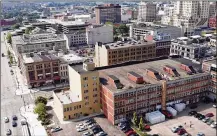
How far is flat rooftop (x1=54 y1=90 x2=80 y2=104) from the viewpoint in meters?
45.1

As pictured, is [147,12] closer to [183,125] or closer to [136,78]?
[136,78]

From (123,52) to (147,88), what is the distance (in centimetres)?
2645

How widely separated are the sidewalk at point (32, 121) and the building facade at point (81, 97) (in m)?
4.22

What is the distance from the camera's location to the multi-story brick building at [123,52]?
66750 millimetres

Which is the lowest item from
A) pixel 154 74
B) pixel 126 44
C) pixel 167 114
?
pixel 167 114

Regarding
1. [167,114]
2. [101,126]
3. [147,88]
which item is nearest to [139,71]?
[147,88]

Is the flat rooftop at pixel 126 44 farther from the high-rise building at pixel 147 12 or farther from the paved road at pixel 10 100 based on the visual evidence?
the high-rise building at pixel 147 12

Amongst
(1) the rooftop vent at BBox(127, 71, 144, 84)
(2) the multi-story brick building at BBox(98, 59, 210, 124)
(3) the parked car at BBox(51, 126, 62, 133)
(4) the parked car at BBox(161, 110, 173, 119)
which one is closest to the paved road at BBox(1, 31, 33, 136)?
(3) the parked car at BBox(51, 126, 62, 133)

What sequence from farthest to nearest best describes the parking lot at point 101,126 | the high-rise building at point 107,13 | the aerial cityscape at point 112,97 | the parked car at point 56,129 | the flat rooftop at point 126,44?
the high-rise building at point 107,13
the flat rooftop at point 126,44
the aerial cityscape at point 112,97
the parked car at point 56,129
the parking lot at point 101,126

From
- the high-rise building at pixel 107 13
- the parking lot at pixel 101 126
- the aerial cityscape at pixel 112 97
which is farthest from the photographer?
the high-rise building at pixel 107 13

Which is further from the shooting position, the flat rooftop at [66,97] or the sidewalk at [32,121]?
the flat rooftop at [66,97]

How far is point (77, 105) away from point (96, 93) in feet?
14.0

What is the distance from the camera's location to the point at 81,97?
4450 centimetres

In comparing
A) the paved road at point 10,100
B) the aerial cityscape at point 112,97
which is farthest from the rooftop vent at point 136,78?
the paved road at point 10,100
